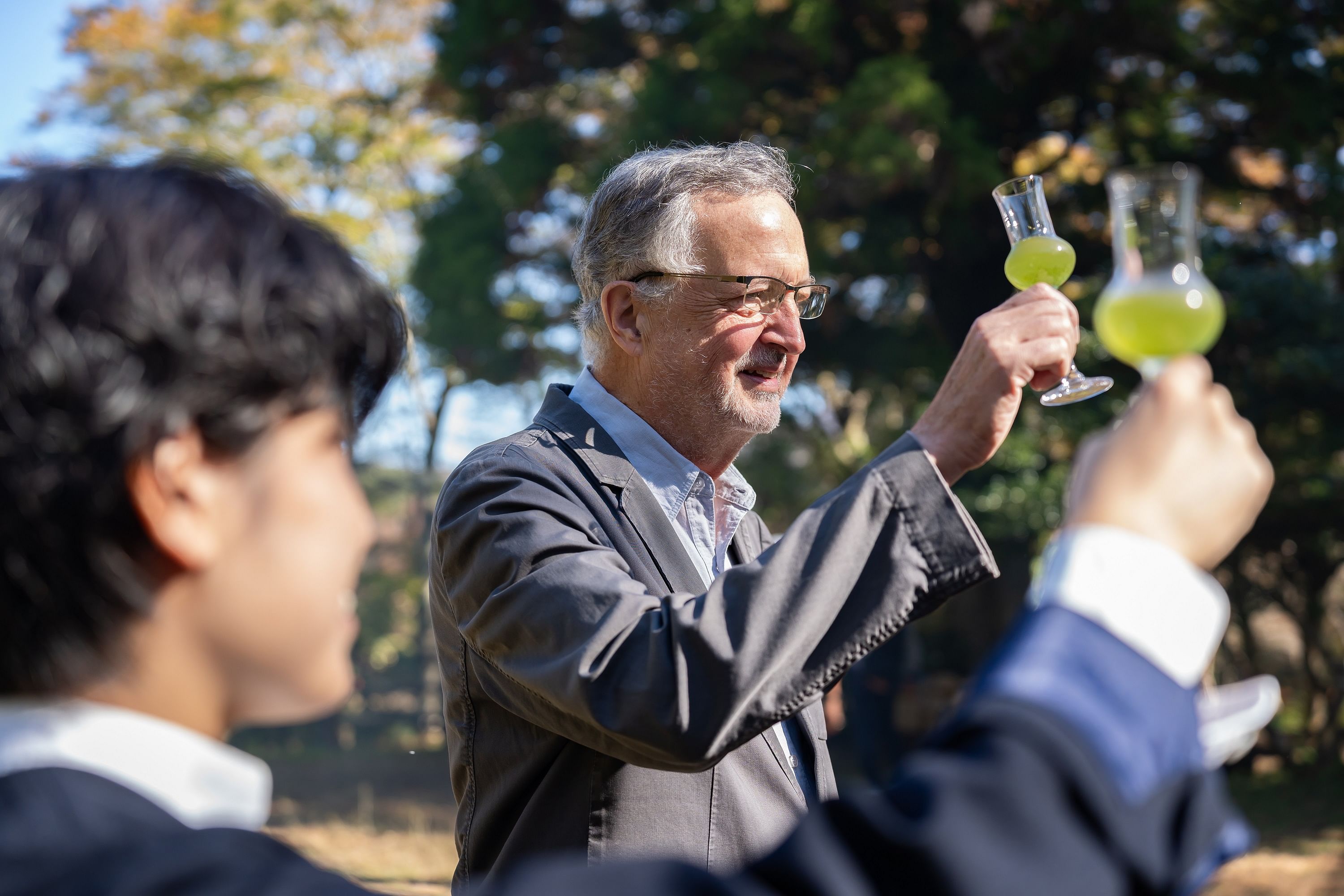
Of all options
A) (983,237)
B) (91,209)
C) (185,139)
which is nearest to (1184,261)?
(91,209)

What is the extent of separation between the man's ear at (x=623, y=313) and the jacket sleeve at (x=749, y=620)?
98 cm

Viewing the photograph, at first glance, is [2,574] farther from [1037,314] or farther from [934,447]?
[1037,314]

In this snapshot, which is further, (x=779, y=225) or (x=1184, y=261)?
(x=779, y=225)

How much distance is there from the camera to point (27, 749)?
2.88ft

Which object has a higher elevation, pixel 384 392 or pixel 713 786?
pixel 384 392

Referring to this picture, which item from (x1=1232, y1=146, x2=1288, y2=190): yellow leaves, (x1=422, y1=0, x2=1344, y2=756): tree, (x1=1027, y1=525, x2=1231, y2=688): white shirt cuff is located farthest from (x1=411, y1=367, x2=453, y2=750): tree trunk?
(x1=1027, y1=525, x2=1231, y2=688): white shirt cuff

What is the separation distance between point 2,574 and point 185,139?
16.1 meters

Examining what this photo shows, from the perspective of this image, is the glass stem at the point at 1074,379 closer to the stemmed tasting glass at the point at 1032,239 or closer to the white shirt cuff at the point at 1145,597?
the stemmed tasting glass at the point at 1032,239

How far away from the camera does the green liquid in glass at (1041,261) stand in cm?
238

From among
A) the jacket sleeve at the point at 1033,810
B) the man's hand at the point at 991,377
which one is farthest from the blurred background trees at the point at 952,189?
the jacket sleeve at the point at 1033,810

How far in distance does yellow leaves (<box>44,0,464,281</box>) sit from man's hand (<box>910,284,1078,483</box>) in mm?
13547

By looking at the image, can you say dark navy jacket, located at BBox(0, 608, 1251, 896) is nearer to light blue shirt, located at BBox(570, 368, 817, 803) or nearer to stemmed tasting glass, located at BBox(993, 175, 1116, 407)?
light blue shirt, located at BBox(570, 368, 817, 803)

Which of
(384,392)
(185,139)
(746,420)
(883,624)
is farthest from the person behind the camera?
(185,139)

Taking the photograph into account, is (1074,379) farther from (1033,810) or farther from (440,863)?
(440,863)
